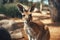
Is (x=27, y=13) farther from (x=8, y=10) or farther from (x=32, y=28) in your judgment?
(x=8, y=10)

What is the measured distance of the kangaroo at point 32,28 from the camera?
276cm

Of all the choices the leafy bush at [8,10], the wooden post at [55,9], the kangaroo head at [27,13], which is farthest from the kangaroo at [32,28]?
the wooden post at [55,9]

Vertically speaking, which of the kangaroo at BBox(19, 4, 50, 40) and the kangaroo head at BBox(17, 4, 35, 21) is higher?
the kangaroo head at BBox(17, 4, 35, 21)

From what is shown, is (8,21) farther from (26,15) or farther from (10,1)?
(26,15)

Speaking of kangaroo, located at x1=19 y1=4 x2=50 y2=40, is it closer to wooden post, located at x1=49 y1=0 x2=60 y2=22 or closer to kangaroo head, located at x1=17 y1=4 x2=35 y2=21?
kangaroo head, located at x1=17 y1=4 x2=35 y2=21

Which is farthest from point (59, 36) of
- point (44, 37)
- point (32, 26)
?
point (32, 26)

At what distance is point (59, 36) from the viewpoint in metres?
3.88

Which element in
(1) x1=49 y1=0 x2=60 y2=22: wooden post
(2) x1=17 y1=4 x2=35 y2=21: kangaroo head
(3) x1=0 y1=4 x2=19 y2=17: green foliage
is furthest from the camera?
(1) x1=49 y1=0 x2=60 y2=22: wooden post

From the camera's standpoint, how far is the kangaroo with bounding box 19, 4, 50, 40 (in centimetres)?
276

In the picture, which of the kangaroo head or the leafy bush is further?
the leafy bush

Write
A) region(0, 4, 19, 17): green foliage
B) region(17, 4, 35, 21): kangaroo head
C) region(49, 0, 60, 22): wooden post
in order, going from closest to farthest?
region(17, 4, 35, 21): kangaroo head
region(0, 4, 19, 17): green foliage
region(49, 0, 60, 22): wooden post

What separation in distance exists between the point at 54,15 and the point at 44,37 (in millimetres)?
1881

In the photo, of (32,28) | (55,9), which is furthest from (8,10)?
(55,9)

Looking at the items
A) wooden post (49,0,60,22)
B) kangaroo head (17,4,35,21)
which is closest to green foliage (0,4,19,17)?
kangaroo head (17,4,35,21)
